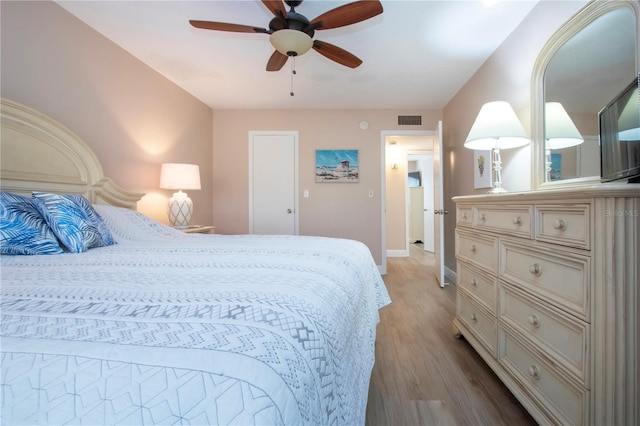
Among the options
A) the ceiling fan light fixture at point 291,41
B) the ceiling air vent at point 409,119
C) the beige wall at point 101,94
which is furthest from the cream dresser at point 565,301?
the beige wall at point 101,94

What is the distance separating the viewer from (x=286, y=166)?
12.9 ft

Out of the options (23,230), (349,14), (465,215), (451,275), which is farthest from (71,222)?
(451,275)

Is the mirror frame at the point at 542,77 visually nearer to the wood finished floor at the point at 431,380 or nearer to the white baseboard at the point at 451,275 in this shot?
the wood finished floor at the point at 431,380

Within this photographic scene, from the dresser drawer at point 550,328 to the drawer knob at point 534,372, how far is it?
10cm

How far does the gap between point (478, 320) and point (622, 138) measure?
3.77 feet

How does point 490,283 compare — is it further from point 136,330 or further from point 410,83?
point 410,83

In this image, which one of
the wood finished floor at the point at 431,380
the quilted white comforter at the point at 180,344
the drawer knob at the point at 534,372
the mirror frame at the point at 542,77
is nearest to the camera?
the quilted white comforter at the point at 180,344

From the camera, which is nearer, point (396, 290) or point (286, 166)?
point (396, 290)

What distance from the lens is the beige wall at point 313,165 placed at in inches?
152

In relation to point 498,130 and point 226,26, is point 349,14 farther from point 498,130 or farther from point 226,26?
point 498,130

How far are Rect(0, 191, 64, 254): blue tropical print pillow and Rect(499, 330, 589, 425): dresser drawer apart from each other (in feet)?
7.39

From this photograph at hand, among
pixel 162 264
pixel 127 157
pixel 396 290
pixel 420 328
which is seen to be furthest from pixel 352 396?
pixel 127 157

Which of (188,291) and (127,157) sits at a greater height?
(127,157)

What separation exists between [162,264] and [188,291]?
41 centimetres
